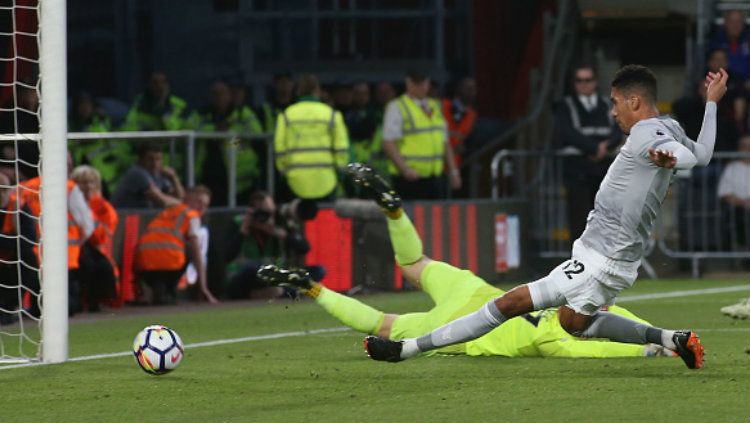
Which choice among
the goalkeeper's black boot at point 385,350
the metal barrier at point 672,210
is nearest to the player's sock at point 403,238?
the goalkeeper's black boot at point 385,350

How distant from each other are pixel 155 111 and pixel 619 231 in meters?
→ 10.1

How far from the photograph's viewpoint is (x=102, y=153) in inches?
672

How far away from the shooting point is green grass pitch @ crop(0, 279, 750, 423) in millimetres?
7945

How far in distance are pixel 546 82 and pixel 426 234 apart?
16.9 ft

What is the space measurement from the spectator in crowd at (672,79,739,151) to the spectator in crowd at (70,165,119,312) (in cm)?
665

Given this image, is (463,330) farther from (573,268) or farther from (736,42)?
(736,42)

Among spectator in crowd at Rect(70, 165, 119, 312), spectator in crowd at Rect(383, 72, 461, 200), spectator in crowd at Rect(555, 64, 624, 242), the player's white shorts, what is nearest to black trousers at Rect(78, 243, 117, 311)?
spectator in crowd at Rect(70, 165, 119, 312)

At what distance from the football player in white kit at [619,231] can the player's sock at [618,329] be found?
0.27 metres

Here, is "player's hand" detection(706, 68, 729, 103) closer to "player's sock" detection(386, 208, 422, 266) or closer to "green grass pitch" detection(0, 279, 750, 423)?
"green grass pitch" detection(0, 279, 750, 423)

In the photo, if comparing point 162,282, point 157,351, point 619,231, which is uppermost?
point 619,231

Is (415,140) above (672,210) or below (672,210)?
above

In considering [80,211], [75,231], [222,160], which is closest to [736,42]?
[222,160]

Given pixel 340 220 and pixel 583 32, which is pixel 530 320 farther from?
pixel 583 32

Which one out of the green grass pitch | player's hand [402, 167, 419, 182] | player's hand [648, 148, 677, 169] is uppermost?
player's hand [648, 148, 677, 169]
